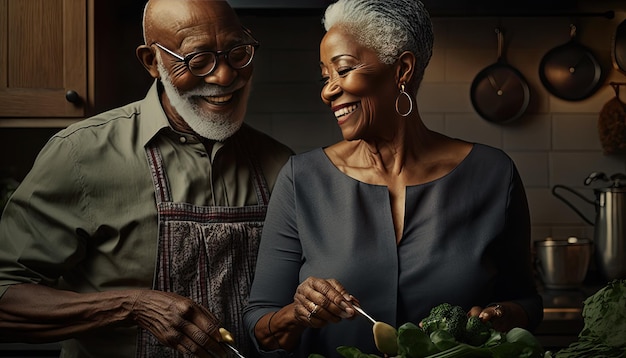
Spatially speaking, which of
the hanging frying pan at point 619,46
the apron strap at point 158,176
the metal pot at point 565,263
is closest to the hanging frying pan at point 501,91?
the hanging frying pan at point 619,46

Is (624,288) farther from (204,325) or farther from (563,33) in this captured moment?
(563,33)

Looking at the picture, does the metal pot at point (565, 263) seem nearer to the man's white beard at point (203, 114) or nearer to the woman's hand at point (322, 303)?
the man's white beard at point (203, 114)

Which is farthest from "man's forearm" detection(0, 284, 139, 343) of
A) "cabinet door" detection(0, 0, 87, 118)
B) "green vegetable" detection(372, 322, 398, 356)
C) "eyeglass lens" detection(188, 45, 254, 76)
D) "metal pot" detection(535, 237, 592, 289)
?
"metal pot" detection(535, 237, 592, 289)

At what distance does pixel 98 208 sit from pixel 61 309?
0.20 meters

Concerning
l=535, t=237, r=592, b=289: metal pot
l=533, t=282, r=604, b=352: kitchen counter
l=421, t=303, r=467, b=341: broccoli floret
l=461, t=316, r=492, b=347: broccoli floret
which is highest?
l=421, t=303, r=467, b=341: broccoli floret

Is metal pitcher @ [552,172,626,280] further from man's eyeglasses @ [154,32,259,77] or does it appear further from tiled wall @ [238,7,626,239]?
man's eyeglasses @ [154,32,259,77]

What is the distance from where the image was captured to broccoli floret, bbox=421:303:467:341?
1.16m

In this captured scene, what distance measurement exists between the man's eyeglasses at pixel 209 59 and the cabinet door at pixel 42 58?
82cm

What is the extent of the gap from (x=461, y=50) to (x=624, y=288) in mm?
1756

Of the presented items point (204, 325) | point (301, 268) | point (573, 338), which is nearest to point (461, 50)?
point (573, 338)

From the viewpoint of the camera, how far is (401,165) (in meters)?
1.63

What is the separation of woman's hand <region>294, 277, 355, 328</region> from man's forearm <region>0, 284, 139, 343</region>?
350mm

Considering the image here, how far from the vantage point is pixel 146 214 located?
5.37ft

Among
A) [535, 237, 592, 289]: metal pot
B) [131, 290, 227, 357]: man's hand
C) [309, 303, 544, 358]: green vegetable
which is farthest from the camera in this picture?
[535, 237, 592, 289]: metal pot
